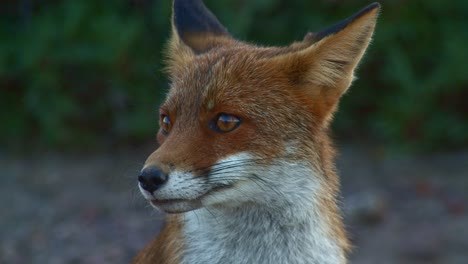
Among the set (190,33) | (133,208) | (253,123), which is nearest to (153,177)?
(253,123)

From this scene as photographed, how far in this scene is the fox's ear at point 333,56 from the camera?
5.06 metres

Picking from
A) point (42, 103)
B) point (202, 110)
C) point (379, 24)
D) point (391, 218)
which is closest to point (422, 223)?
point (391, 218)

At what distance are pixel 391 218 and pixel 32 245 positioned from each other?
13.2 ft

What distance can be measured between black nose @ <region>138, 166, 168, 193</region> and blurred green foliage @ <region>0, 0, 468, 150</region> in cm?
497

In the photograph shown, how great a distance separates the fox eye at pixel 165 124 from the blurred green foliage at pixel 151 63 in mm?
4270

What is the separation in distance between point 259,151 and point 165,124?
Result: 65cm

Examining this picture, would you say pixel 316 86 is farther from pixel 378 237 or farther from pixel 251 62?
pixel 378 237

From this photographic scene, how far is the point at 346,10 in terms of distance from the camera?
9.84 metres

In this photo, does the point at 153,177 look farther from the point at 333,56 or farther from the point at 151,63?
the point at 151,63

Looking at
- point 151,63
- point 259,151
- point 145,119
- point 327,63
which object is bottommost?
point 145,119

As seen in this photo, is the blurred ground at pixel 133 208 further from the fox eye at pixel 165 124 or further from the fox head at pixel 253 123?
the fox head at pixel 253 123

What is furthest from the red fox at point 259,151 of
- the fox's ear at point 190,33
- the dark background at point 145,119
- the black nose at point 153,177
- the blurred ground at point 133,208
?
the dark background at point 145,119

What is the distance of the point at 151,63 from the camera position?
9914 millimetres

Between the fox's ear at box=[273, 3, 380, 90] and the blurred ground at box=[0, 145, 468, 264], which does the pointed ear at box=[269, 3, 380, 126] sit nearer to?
the fox's ear at box=[273, 3, 380, 90]
